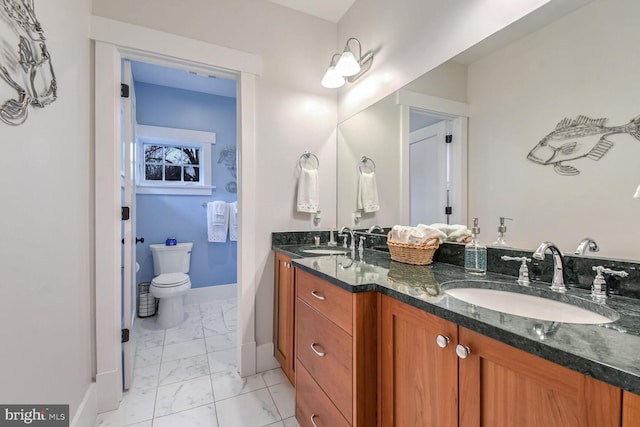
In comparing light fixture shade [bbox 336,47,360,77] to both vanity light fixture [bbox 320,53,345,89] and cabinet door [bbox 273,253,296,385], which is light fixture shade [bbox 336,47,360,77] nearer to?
vanity light fixture [bbox 320,53,345,89]

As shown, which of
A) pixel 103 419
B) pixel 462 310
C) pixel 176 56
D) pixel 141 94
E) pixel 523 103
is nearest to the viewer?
pixel 462 310

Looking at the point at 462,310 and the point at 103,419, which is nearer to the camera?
the point at 462,310

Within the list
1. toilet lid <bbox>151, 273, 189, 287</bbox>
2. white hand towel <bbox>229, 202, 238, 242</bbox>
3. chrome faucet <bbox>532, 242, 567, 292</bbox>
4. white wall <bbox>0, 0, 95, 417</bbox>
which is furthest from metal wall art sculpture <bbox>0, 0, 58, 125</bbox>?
white hand towel <bbox>229, 202, 238, 242</bbox>

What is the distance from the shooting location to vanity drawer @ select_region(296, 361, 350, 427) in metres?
1.05

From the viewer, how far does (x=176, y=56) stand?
67.8 inches

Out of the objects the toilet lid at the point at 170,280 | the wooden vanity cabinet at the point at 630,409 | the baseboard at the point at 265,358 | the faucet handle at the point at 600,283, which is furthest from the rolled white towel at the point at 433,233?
the toilet lid at the point at 170,280

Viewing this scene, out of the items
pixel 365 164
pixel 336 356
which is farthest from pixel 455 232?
pixel 365 164

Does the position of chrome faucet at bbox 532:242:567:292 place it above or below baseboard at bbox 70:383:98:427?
above

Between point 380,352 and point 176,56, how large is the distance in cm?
197

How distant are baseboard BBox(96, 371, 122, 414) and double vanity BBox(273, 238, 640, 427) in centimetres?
105

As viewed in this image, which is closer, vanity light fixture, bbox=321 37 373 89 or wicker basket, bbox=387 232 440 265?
wicker basket, bbox=387 232 440 265

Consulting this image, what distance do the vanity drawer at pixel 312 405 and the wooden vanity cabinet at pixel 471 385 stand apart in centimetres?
20

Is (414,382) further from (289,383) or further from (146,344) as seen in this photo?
(146,344)

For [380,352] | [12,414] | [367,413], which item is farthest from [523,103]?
[12,414]
